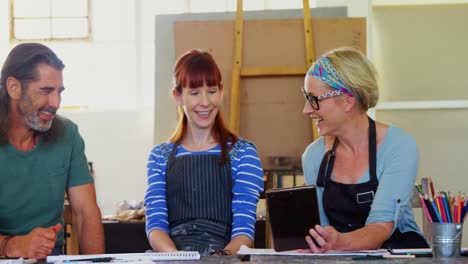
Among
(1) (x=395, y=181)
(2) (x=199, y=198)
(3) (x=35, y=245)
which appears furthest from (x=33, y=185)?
(1) (x=395, y=181)

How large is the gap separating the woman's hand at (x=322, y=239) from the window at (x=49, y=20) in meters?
4.61

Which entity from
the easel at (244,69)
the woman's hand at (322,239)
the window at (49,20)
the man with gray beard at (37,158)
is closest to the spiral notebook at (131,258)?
the woman's hand at (322,239)

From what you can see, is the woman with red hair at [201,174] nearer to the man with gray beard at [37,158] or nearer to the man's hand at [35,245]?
the man with gray beard at [37,158]

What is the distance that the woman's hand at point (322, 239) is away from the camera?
1.82m

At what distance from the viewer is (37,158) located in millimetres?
2246

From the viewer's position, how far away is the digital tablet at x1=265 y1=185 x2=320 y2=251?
5.98ft

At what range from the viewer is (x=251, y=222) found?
90.3 inches

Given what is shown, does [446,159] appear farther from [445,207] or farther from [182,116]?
[445,207]

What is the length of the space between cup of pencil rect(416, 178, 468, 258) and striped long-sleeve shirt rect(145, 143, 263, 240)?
70 cm

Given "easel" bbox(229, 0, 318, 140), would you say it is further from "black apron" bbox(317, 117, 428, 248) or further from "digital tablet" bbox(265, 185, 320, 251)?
"digital tablet" bbox(265, 185, 320, 251)

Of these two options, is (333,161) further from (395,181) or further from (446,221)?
(446,221)

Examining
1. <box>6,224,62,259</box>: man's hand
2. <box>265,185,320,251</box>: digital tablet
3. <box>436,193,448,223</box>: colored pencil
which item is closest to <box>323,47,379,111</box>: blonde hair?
<box>265,185,320,251</box>: digital tablet

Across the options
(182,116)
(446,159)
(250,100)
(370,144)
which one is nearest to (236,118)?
(250,100)

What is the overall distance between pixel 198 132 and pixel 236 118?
151 centimetres
